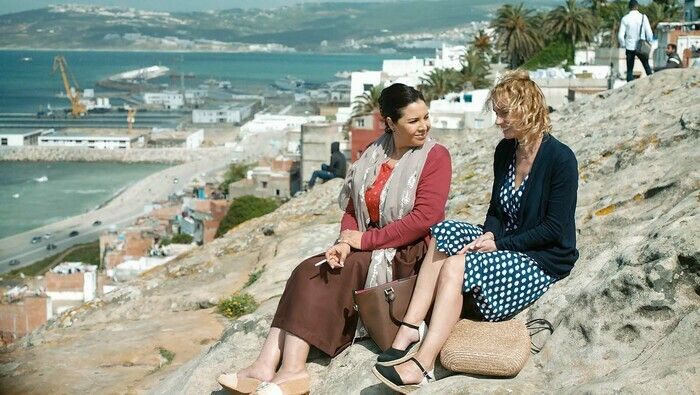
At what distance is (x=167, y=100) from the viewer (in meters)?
164

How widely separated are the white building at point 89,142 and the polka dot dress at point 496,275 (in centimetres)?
9203

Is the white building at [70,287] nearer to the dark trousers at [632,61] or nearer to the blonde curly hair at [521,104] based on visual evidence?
the dark trousers at [632,61]

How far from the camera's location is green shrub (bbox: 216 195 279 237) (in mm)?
33312

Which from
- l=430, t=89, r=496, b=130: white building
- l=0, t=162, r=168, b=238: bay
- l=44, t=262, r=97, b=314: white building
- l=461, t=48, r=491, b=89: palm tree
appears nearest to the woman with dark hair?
l=44, t=262, r=97, b=314: white building

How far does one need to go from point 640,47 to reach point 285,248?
5.84 m

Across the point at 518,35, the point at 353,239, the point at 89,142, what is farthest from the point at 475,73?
the point at 89,142

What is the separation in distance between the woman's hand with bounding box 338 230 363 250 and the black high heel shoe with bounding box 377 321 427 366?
20.7 inches

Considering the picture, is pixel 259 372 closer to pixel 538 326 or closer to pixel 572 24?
pixel 538 326

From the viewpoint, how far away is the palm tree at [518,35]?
4181 cm

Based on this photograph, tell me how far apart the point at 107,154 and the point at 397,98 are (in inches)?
3547

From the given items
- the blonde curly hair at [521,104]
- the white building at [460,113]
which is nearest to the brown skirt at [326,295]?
the blonde curly hair at [521,104]

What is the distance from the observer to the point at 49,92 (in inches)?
7756

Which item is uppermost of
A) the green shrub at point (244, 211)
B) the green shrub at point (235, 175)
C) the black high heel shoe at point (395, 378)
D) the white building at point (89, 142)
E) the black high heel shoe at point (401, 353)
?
the black high heel shoe at point (401, 353)

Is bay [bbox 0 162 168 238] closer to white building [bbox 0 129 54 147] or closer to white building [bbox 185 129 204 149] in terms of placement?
white building [bbox 0 129 54 147]
